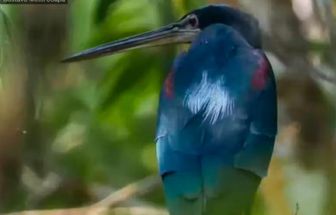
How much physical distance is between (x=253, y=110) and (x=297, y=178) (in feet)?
0.45

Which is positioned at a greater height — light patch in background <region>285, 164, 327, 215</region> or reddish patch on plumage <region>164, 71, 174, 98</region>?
reddish patch on plumage <region>164, 71, 174, 98</region>

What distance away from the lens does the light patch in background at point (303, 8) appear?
59.9 inches

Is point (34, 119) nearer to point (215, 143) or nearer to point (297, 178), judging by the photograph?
point (215, 143)

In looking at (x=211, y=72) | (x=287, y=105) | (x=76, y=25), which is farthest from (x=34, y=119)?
(x=287, y=105)

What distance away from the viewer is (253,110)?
148cm

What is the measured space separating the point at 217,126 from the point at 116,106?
0.18 meters

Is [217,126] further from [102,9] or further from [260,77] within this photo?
[102,9]

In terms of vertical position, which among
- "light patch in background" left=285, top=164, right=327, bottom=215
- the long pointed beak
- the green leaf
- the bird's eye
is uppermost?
the green leaf

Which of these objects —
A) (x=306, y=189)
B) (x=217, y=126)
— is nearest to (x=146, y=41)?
(x=217, y=126)

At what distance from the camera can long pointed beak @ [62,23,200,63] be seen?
151 cm

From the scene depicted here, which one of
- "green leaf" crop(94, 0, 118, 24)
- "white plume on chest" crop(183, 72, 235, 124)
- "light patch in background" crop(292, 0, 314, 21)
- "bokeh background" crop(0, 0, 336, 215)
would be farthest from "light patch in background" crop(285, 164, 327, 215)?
"green leaf" crop(94, 0, 118, 24)

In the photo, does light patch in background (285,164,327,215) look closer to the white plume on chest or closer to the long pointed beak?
the white plume on chest

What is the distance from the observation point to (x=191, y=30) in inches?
59.2

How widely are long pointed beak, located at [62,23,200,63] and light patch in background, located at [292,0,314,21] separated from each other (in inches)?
6.8
